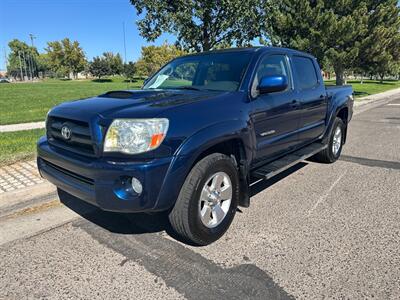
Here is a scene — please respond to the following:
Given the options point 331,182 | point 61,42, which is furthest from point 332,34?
point 61,42

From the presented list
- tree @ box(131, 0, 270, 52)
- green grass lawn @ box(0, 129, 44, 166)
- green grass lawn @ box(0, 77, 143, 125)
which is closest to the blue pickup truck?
green grass lawn @ box(0, 129, 44, 166)

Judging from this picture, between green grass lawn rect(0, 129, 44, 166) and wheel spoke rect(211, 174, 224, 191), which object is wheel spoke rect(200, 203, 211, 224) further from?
green grass lawn rect(0, 129, 44, 166)

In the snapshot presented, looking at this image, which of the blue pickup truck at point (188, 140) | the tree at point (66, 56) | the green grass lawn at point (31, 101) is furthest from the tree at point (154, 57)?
the blue pickup truck at point (188, 140)

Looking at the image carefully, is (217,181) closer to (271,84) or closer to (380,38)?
(271,84)

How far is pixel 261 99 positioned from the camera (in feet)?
12.3

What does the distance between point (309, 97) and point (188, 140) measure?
269cm

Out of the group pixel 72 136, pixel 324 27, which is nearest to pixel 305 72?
pixel 72 136

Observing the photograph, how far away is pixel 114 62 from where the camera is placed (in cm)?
8981

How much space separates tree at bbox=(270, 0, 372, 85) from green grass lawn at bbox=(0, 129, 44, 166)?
15.0 metres

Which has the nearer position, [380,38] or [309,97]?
[309,97]

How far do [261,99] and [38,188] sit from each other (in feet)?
10.2

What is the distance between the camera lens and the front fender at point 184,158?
A: 2783 millimetres

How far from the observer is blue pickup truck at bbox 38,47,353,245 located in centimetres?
276

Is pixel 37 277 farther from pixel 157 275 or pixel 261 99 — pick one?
pixel 261 99
